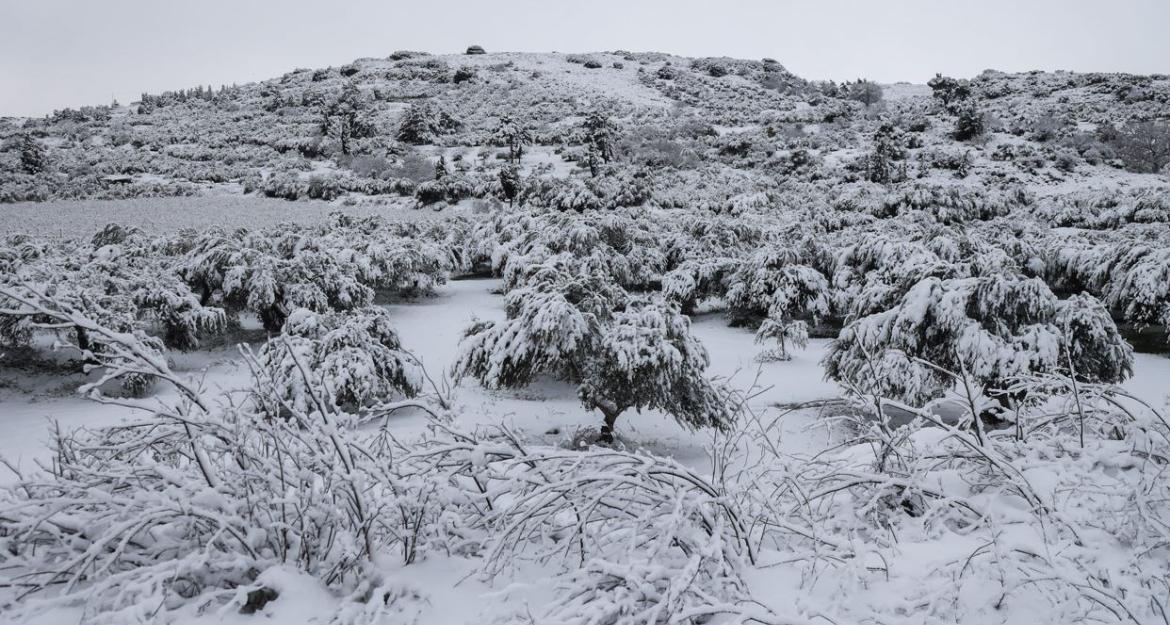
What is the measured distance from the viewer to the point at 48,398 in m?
8.73

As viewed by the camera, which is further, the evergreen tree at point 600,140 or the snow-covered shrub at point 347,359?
the evergreen tree at point 600,140

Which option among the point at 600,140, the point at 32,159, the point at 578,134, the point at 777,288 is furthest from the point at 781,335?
the point at 32,159

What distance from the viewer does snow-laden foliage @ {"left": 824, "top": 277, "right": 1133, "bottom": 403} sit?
6922 mm

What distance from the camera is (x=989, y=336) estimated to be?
7.11 meters

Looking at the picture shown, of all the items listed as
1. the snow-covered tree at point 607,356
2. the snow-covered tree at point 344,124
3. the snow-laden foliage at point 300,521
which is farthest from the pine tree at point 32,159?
the snow-laden foliage at point 300,521

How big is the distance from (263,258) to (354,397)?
5.59m

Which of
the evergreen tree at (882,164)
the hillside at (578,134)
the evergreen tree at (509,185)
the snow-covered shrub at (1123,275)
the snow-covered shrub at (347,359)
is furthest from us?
the hillside at (578,134)

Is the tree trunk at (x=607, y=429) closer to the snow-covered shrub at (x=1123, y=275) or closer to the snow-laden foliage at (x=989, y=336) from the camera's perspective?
the snow-laden foliage at (x=989, y=336)

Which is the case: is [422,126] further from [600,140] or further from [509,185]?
[509,185]

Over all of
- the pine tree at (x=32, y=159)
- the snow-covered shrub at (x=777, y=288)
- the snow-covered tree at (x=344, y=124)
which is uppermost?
the snow-covered tree at (x=344, y=124)

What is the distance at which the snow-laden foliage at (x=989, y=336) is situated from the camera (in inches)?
273

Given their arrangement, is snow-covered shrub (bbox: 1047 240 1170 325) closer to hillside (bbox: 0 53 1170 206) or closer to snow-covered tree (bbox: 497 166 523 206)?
hillside (bbox: 0 53 1170 206)

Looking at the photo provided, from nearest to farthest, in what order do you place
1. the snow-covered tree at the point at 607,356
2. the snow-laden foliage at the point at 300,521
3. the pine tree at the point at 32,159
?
the snow-laden foliage at the point at 300,521 < the snow-covered tree at the point at 607,356 < the pine tree at the point at 32,159

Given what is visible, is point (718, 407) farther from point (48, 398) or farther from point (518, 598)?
point (48, 398)
